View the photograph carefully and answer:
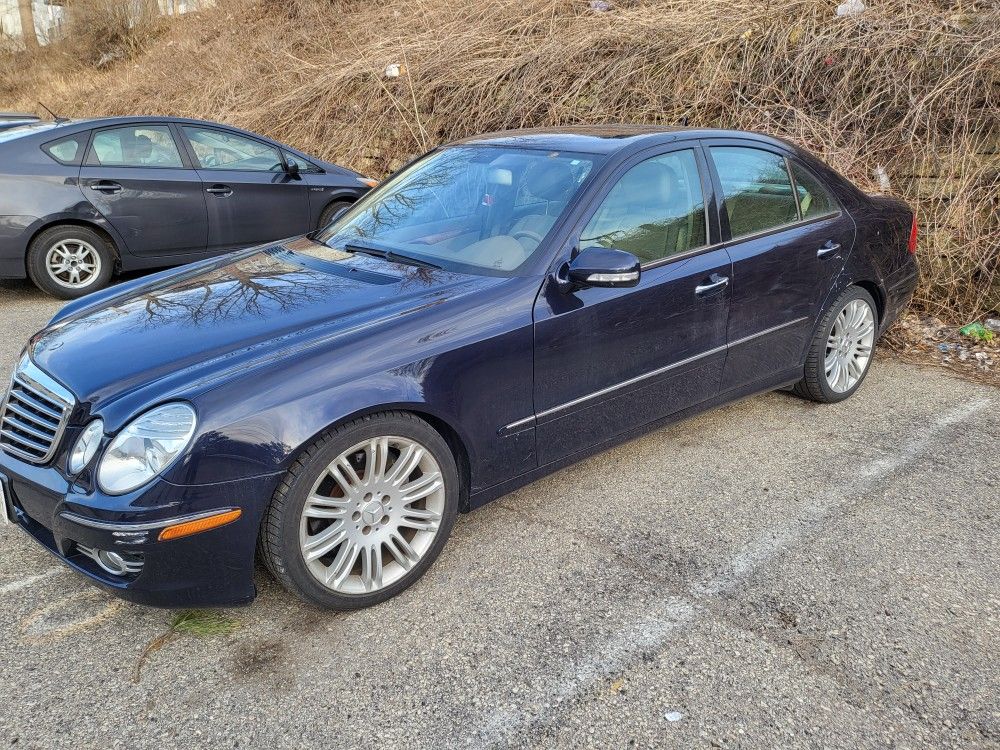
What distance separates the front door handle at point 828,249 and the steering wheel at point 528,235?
1.68 m

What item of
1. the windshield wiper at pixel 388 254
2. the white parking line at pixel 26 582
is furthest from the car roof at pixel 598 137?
the white parking line at pixel 26 582

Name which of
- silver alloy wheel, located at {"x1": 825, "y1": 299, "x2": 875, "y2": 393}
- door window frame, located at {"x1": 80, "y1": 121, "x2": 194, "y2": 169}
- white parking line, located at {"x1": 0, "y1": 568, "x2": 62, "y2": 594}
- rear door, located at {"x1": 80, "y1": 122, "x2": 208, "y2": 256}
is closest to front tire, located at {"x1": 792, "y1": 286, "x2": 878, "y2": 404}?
silver alloy wheel, located at {"x1": 825, "y1": 299, "x2": 875, "y2": 393}

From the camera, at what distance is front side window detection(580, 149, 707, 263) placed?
3.44 metres

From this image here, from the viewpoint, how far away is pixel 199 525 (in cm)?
247

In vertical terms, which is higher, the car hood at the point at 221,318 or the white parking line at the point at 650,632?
the car hood at the point at 221,318

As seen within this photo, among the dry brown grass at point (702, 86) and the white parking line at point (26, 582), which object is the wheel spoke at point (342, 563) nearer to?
the white parking line at point (26, 582)

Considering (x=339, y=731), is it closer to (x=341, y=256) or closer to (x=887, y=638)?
(x=887, y=638)

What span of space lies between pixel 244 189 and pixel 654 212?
16.0 ft

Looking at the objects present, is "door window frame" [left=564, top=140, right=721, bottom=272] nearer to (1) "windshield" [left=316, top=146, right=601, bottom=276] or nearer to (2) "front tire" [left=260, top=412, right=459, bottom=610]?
(1) "windshield" [left=316, top=146, right=601, bottom=276]

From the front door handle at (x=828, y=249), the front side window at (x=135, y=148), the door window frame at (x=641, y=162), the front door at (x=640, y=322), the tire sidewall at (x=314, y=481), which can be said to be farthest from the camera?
the front side window at (x=135, y=148)

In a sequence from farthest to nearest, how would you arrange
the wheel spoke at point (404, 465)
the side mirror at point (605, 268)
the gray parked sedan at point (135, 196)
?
the gray parked sedan at point (135, 196)
the side mirror at point (605, 268)
the wheel spoke at point (404, 465)

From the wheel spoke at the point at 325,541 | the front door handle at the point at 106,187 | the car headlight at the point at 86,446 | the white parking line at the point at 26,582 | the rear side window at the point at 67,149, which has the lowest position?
the white parking line at the point at 26,582

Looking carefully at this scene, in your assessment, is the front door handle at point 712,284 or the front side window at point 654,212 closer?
the front side window at point 654,212

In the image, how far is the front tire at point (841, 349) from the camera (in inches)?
172
